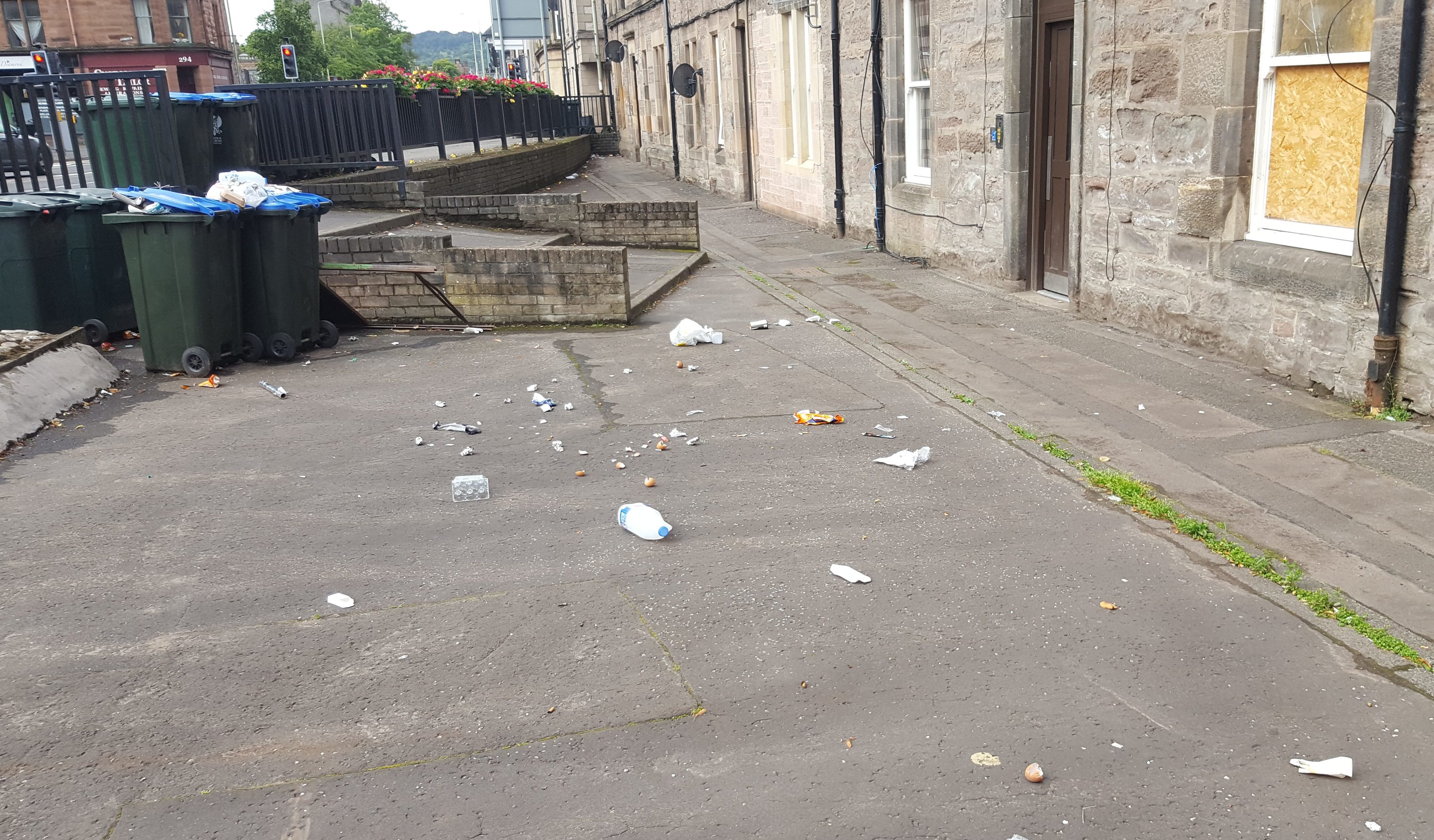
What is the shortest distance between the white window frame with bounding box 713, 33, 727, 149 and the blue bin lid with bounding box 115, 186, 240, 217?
17.2 m

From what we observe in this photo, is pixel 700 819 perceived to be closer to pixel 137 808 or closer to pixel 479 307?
pixel 137 808

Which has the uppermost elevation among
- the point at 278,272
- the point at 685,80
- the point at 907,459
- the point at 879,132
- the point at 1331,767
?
the point at 685,80

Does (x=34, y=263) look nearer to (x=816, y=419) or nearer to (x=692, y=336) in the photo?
(x=692, y=336)

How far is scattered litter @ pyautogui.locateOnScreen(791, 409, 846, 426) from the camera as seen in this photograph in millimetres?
7434

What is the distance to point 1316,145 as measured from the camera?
24.9 ft

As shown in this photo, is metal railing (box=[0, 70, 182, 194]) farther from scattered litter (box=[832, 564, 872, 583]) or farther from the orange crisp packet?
scattered litter (box=[832, 564, 872, 583])

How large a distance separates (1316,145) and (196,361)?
329 inches

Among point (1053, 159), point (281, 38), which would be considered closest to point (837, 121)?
point (1053, 159)

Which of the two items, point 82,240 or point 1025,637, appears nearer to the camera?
point 1025,637

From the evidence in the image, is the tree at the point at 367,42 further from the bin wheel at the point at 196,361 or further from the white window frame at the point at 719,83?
the bin wheel at the point at 196,361

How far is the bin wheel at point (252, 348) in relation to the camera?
9438mm

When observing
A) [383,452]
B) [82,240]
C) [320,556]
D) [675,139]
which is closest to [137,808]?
[320,556]

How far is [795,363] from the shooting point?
30.0ft

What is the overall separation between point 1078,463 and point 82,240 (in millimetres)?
8257
